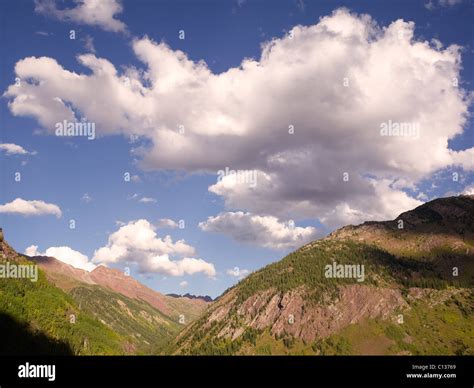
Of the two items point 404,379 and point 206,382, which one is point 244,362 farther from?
point 404,379

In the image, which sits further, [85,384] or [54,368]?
[54,368]

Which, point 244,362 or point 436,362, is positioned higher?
point 244,362

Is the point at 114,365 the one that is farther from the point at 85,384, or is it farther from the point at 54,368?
the point at 54,368

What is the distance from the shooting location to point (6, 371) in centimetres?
2928

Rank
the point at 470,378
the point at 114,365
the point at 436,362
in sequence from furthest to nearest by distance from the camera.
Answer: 1. the point at 436,362
2. the point at 470,378
3. the point at 114,365

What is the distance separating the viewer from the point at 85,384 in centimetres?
2567

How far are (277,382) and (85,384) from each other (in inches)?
436

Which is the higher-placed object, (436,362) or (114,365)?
(114,365)

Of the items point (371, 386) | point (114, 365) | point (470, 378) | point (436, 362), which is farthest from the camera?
point (436, 362)

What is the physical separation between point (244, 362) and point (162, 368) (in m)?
4.84

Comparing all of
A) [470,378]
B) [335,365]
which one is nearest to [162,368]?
[335,365]

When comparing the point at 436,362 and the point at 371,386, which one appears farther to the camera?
the point at 436,362

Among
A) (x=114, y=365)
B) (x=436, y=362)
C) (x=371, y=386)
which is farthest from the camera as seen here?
(x=436, y=362)

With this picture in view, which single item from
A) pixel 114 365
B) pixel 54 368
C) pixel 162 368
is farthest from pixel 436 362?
pixel 54 368
